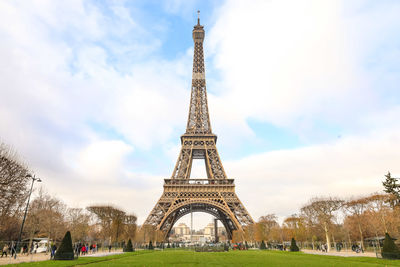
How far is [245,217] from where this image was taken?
43.9 metres

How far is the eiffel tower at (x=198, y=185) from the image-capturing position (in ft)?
147

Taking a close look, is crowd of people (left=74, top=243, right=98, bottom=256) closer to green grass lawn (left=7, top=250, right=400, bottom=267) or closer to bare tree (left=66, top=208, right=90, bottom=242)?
green grass lawn (left=7, top=250, right=400, bottom=267)

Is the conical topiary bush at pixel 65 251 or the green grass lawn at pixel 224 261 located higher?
the conical topiary bush at pixel 65 251

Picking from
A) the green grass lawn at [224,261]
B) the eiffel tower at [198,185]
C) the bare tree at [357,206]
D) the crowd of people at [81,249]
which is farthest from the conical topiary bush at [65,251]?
the bare tree at [357,206]

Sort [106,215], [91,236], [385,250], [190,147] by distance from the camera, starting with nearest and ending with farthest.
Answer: [385,250] < [106,215] < [190,147] < [91,236]

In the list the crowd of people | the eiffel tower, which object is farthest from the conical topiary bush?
the eiffel tower

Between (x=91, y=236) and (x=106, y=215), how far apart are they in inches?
915

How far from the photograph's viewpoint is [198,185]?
157 ft

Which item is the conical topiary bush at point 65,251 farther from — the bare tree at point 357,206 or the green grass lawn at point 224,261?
the bare tree at point 357,206

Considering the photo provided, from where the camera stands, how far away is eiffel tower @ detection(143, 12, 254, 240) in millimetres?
44844

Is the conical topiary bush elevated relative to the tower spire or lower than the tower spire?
lower

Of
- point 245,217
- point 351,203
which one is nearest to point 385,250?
point 245,217

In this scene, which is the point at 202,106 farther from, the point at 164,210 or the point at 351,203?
the point at 351,203

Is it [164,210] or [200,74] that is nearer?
[164,210]
